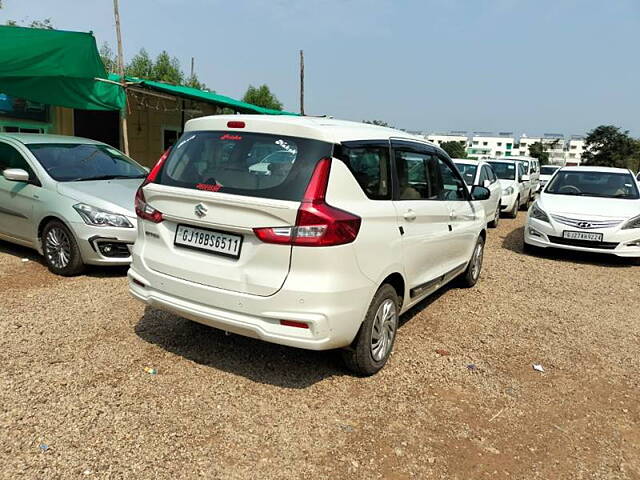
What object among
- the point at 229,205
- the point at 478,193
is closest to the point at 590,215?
the point at 478,193

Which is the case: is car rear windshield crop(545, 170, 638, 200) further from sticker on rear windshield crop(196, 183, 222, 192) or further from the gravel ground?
sticker on rear windshield crop(196, 183, 222, 192)

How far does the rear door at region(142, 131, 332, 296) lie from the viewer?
3025mm

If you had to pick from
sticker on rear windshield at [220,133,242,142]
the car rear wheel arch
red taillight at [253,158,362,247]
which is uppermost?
sticker on rear windshield at [220,133,242,142]

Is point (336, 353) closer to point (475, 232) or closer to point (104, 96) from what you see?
point (475, 232)

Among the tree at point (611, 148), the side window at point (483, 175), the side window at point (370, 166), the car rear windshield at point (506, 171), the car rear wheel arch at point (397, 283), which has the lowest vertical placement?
the car rear wheel arch at point (397, 283)

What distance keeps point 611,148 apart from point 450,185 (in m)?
61.7

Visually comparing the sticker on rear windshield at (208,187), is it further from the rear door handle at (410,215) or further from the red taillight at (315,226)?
the rear door handle at (410,215)

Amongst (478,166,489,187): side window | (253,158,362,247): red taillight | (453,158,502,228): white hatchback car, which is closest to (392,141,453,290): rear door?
(253,158,362,247): red taillight

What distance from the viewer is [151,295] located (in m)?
3.55

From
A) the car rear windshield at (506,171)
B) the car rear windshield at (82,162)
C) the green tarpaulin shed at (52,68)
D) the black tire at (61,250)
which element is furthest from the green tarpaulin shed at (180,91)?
the car rear windshield at (506,171)

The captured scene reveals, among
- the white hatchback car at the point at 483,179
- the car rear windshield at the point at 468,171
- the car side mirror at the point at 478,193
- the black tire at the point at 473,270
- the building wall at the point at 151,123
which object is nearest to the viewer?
the car side mirror at the point at 478,193

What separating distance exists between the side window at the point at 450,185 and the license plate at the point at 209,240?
2302 millimetres

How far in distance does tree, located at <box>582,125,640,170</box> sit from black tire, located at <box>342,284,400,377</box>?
59.5 meters

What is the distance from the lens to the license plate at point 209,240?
3.14 metres
